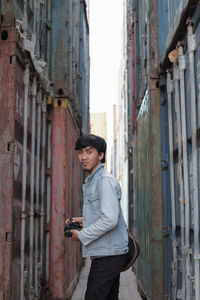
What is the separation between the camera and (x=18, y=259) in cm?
396

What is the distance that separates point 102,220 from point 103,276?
16.0 inches

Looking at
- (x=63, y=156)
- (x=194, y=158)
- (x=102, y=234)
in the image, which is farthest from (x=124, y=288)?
(x=102, y=234)

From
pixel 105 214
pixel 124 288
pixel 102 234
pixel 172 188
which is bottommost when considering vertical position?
pixel 124 288

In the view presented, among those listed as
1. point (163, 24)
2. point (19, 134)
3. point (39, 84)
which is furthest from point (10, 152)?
point (163, 24)

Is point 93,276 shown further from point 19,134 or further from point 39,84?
point 39,84

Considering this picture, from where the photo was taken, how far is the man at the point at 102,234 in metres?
2.81

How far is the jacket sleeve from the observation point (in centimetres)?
278

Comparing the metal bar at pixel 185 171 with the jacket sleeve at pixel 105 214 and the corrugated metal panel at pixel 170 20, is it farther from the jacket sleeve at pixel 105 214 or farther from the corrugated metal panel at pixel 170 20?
the jacket sleeve at pixel 105 214

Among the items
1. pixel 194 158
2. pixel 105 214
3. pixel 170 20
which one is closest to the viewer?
pixel 105 214

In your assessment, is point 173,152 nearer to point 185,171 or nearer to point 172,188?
point 172,188

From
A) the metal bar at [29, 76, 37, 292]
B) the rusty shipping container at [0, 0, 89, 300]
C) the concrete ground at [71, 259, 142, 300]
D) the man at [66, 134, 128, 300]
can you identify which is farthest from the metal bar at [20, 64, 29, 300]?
the concrete ground at [71, 259, 142, 300]

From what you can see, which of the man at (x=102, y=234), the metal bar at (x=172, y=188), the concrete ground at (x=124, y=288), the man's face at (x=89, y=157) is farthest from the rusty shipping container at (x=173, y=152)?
the man's face at (x=89, y=157)

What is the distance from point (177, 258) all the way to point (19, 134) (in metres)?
2.10

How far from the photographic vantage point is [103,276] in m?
2.85
